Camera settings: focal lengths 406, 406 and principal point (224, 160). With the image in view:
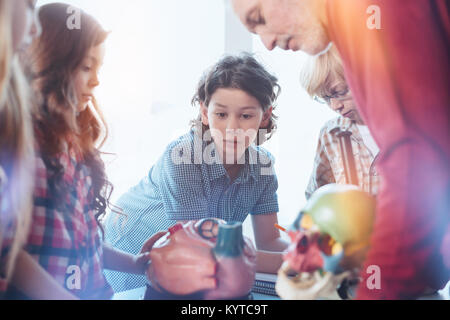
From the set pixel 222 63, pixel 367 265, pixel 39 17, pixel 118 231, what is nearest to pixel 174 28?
pixel 222 63

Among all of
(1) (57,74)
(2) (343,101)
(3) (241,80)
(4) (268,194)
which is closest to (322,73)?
(2) (343,101)

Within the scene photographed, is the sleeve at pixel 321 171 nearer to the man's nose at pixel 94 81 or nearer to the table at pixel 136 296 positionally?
the table at pixel 136 296

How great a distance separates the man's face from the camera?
0.62 m

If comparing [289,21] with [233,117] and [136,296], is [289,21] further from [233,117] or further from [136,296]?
[136,296]

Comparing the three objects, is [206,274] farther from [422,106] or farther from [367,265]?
[422,106]

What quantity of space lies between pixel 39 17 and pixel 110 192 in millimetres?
304

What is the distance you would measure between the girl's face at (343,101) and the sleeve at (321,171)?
66mm

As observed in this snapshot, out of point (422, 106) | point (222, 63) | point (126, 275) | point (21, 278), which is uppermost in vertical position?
point (222, 63)

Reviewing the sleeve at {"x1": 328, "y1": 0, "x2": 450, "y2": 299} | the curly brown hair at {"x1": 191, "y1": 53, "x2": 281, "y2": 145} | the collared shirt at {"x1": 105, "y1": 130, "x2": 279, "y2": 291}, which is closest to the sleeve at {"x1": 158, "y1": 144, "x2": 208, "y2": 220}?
the collared shirt at {"x1": 105, "y1": 130, "x2": 279, "y2": 291}

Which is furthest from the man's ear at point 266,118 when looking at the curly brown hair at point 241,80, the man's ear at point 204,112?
the man's ear at point 204,112

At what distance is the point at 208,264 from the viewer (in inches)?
22.7

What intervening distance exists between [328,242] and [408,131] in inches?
6.9

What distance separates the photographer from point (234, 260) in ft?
1.89

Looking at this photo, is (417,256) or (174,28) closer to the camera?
(417,256)
